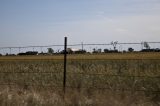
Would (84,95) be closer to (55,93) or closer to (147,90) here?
(55,93)

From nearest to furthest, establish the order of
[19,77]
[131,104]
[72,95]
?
[131,104], [72,95], [19,77]

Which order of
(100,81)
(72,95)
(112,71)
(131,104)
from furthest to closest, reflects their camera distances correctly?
(112,71), (100,81), (72,95), (131,104)

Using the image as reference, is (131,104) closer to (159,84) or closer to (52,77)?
(159,84)

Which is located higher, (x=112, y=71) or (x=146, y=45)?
(x=146, y=45)

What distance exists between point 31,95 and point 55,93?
94cm

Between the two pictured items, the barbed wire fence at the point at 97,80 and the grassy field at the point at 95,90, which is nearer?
the grassy field at the point at 95,90

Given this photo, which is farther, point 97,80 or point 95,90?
point 97,80

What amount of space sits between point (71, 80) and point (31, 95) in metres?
4.04

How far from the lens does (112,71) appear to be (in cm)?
1794

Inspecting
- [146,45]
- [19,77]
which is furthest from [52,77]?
[146,45]

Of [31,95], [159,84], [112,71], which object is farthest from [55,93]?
[112,71]

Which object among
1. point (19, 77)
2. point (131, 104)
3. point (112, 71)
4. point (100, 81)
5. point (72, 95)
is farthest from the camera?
point (19, 77)

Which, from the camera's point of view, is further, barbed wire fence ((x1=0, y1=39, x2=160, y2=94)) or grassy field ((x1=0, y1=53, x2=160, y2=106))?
barbed wire fence ((x1=0, y1=39, x2=160, y2=94))

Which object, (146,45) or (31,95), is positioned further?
(31,95)
